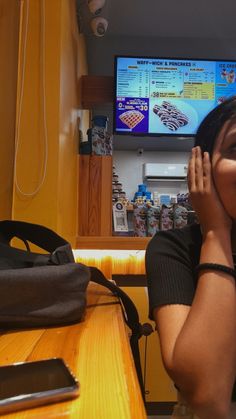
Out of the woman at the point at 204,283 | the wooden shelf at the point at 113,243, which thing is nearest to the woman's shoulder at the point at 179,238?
the woman at the point at 204,283

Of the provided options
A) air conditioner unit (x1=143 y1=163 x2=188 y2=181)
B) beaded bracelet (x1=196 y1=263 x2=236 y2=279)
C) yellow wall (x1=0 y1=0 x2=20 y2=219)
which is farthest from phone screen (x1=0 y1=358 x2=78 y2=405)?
air conditioner unit (x1=143 y1=163 x2=188 y2=181)

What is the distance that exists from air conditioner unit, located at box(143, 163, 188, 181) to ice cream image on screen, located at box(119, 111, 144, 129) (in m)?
2.42

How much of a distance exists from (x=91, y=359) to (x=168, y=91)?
7.03 feet

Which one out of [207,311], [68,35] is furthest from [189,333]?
[68,35]

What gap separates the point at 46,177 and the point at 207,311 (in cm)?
99

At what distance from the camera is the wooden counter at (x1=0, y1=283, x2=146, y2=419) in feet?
1.13

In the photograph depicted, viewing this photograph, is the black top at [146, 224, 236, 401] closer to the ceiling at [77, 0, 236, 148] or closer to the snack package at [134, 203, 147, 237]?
the snack package at [134, 203, 147, 237]

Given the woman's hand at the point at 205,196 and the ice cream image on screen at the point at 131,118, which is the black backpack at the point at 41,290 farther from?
the ice cream image on screen at the point at 131,118

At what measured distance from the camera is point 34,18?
1497 millimetres

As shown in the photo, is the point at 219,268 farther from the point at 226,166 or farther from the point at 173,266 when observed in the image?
the point at 226,166

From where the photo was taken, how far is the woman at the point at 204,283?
0.58 metres

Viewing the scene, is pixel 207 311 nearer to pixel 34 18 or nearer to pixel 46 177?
pixel 46 177

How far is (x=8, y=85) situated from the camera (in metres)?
1.51

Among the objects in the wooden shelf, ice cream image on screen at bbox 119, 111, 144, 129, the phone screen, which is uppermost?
ice cream image on screen at bbox 119, 111, 144, 129
